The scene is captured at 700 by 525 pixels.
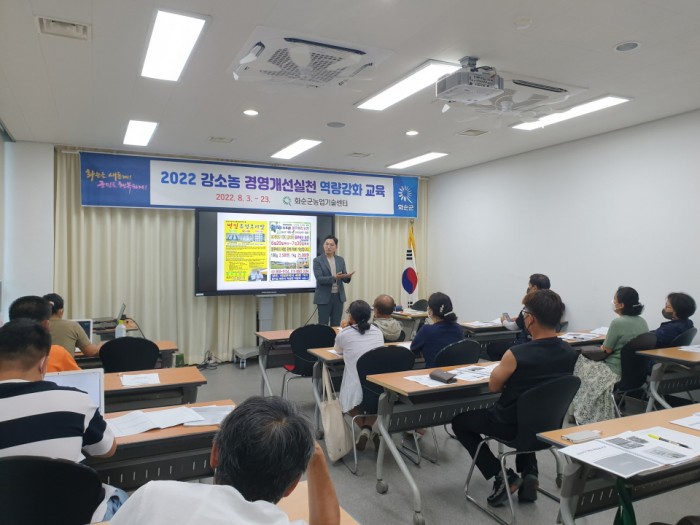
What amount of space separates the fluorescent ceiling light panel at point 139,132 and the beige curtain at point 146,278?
3.05 feet

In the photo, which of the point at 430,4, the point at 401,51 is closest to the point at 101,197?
the point at 401,51

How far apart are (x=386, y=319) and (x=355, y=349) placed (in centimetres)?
84

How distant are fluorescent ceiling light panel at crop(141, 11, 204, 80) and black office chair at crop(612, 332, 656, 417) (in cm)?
395

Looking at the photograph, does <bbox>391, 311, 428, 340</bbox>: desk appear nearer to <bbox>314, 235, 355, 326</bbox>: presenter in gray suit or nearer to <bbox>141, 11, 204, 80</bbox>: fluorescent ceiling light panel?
<bbox>314, 235, 355, 326</bbox>: presenter in gray suit

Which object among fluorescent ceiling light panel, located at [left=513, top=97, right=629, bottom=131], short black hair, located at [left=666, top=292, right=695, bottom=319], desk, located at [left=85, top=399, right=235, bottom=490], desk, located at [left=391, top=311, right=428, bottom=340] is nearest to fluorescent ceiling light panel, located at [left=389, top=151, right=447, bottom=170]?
fluorescent ceiling light panel, located at [left=513, top=97, right=629, bottom=131]

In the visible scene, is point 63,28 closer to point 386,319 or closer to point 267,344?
point 267,344

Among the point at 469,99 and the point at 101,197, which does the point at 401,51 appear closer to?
the point at 469,99

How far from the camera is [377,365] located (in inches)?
129

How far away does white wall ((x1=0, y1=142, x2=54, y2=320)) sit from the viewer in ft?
18.5

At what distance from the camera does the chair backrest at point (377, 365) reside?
3252mm

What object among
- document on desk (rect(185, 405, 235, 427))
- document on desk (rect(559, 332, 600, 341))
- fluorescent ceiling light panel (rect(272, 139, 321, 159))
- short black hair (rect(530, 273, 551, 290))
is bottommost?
document on desk (rect(559, 332, 600, 341))

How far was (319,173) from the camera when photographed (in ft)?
24.5

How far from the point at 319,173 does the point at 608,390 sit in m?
5.11

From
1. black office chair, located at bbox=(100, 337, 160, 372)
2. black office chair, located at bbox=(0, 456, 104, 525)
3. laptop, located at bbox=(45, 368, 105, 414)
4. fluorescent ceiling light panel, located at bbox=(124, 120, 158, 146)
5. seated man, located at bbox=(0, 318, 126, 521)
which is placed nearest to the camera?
black office chair, located at bbox=(0, 456, 104, 525)
